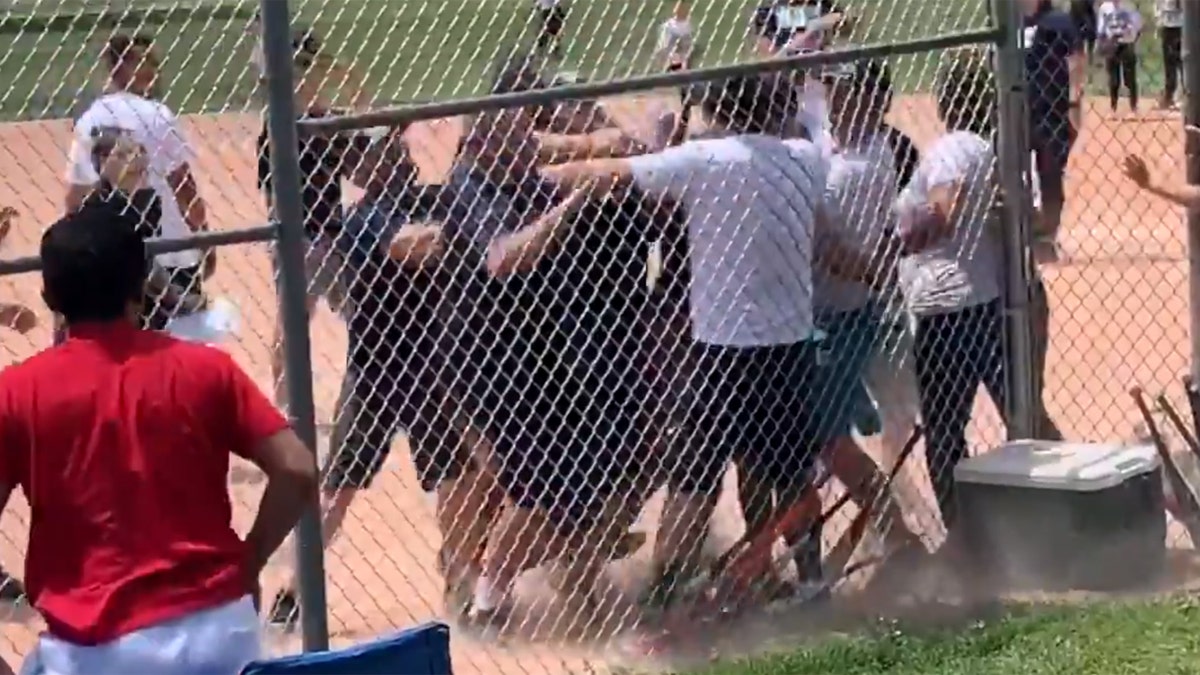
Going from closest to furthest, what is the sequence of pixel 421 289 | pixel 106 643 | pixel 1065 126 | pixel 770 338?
pixel 106 643 < pixel 421 289 < pixel 770 338 < pixel 1065 126

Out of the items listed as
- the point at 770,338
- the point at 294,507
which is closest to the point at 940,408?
the point at 770,338

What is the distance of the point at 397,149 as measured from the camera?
543 centimetres

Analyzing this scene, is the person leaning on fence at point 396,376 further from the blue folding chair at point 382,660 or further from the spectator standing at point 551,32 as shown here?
the blue folding chair at point 382,660

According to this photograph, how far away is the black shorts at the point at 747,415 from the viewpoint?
227 inches

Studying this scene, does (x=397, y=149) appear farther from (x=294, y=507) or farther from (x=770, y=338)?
(x=294, y=507)

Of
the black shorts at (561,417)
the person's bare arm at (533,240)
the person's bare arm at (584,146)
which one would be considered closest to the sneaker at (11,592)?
the black shorts at (561,417)

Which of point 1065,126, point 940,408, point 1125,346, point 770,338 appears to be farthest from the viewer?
point 1065,126

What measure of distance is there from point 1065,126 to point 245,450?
25.5 feet

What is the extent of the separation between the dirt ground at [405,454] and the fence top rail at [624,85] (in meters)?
1.09

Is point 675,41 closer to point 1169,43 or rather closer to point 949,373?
point 949,373

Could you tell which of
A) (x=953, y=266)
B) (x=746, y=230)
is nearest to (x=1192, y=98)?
(x=953, y=266)

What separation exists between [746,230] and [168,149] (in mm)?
1675

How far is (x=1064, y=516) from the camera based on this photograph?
237 inches

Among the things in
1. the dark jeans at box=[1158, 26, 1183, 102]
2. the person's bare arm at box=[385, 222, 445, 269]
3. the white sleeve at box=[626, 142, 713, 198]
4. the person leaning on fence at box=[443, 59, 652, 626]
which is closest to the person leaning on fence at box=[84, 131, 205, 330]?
the person's bare arm at box=[385, 222, 445, 269]
